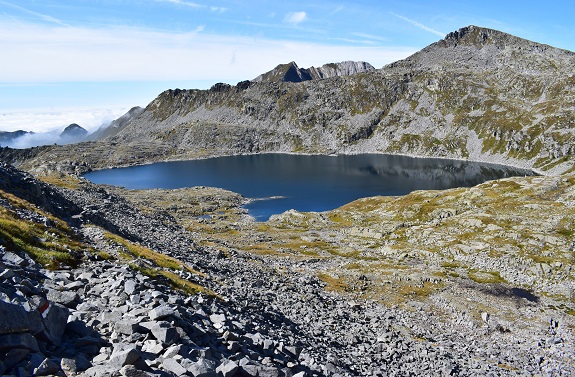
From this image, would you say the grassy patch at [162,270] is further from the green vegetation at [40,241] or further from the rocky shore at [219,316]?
the green vegetation at [40,241]

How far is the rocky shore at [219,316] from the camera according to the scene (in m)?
14.1

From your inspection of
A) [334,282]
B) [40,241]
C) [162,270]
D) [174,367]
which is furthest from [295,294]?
[174,367]

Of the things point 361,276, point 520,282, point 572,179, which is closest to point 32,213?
point 361,276

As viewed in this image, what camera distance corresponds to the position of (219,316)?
22.6 m

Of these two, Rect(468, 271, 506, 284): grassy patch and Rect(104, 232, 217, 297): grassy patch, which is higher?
Rect(104, 232, 217, 297): grassy patch

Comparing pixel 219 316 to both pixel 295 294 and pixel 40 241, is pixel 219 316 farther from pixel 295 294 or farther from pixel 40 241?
pixel 295 294

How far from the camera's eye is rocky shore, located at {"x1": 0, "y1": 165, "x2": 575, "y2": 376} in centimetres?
1406

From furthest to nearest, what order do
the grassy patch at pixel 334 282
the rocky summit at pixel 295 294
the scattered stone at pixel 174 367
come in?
the grassy patch at pixel 334 282 < the rocky summit at pixel 295 294 < the scattered stone at pixel 174 367

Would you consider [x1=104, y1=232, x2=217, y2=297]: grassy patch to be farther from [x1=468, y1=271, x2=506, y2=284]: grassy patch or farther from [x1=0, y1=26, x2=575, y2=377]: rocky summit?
[x1=468, y1=271, x2=506, y2=284]: grassy patch

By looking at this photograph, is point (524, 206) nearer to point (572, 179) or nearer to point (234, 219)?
point (572, 179)

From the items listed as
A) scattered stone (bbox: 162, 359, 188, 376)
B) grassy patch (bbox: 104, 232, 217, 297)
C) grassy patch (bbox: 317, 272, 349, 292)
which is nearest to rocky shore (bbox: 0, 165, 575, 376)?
scattered stone (bbox: 162, 359, 188, 376)

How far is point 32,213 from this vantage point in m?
35.6

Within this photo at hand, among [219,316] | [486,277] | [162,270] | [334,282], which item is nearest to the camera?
[219,316]

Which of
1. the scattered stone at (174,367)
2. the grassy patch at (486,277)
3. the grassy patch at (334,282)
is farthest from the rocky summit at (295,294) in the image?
the grassy patch at (334,282)
